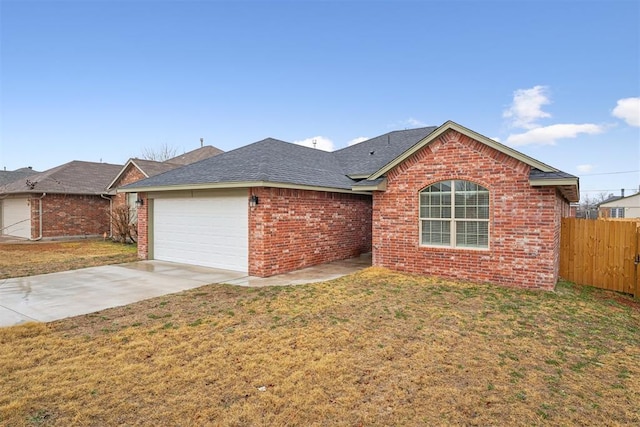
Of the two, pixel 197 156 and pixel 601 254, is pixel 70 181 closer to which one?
pixel 197 156

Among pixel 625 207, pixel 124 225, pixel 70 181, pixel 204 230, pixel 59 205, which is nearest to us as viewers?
pixel 204 230

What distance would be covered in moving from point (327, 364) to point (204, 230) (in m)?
8.30

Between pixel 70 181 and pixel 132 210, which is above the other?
pixel 70 181

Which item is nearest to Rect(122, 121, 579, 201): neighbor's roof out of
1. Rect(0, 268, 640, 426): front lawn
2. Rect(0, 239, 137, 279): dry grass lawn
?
Rect(0, 239, 137, 279): dry grass lawn

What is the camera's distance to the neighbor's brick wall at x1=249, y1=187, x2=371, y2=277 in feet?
32.4

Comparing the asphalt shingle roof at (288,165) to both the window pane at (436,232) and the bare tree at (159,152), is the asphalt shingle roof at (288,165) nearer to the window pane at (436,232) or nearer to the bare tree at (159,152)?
the window pane at (436,232)

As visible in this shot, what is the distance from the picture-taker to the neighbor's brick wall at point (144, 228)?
1313cm

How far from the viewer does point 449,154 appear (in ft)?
30.7

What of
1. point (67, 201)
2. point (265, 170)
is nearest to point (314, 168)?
point (265, 170)

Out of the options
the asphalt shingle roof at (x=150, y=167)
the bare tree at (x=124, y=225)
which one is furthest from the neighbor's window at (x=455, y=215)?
the asphalt shingle roof at (x=150, y=167)

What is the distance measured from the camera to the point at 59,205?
68.8 feet

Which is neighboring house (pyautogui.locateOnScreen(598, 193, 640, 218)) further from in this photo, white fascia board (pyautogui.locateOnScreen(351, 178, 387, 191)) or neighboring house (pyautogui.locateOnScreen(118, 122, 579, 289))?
white fascia board (pyautogui.locateOnScreen(351, 178, 387, 191))

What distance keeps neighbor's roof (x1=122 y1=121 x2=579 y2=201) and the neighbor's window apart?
1236mm

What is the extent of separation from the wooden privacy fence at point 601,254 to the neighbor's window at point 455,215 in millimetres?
2903
